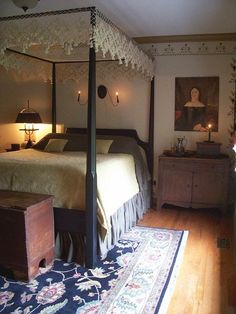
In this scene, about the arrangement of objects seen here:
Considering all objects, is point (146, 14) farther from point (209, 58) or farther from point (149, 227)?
point (149, 227)

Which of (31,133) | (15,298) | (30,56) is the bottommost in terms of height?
(15,298)

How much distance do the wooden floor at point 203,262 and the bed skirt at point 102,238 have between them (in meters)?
0.41

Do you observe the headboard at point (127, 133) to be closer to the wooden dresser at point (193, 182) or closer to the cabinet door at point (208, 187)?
the wooden dresser at point (193, 182)

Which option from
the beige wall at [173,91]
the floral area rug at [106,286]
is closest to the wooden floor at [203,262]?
the floral area rug at [106,286]

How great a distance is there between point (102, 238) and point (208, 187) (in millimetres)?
2035

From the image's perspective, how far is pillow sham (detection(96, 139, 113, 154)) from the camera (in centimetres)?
437

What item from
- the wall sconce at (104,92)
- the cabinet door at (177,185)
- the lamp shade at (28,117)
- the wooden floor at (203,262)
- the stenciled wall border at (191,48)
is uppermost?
the stenciled wall border at (191,48)

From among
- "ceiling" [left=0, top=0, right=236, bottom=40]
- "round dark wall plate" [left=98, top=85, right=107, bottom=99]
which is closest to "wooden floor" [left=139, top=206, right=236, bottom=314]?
"round dark wall plate" [left=98, top=85, right=107, bottom=99]

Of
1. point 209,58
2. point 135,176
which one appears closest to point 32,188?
point 135,176

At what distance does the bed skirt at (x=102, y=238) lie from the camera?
9.66ft

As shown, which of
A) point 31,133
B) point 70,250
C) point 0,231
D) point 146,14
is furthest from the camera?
point 31,133

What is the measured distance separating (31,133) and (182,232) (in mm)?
3134

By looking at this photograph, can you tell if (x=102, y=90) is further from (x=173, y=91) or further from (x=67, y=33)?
(x=67, y=33)

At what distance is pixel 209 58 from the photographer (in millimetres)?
4637
